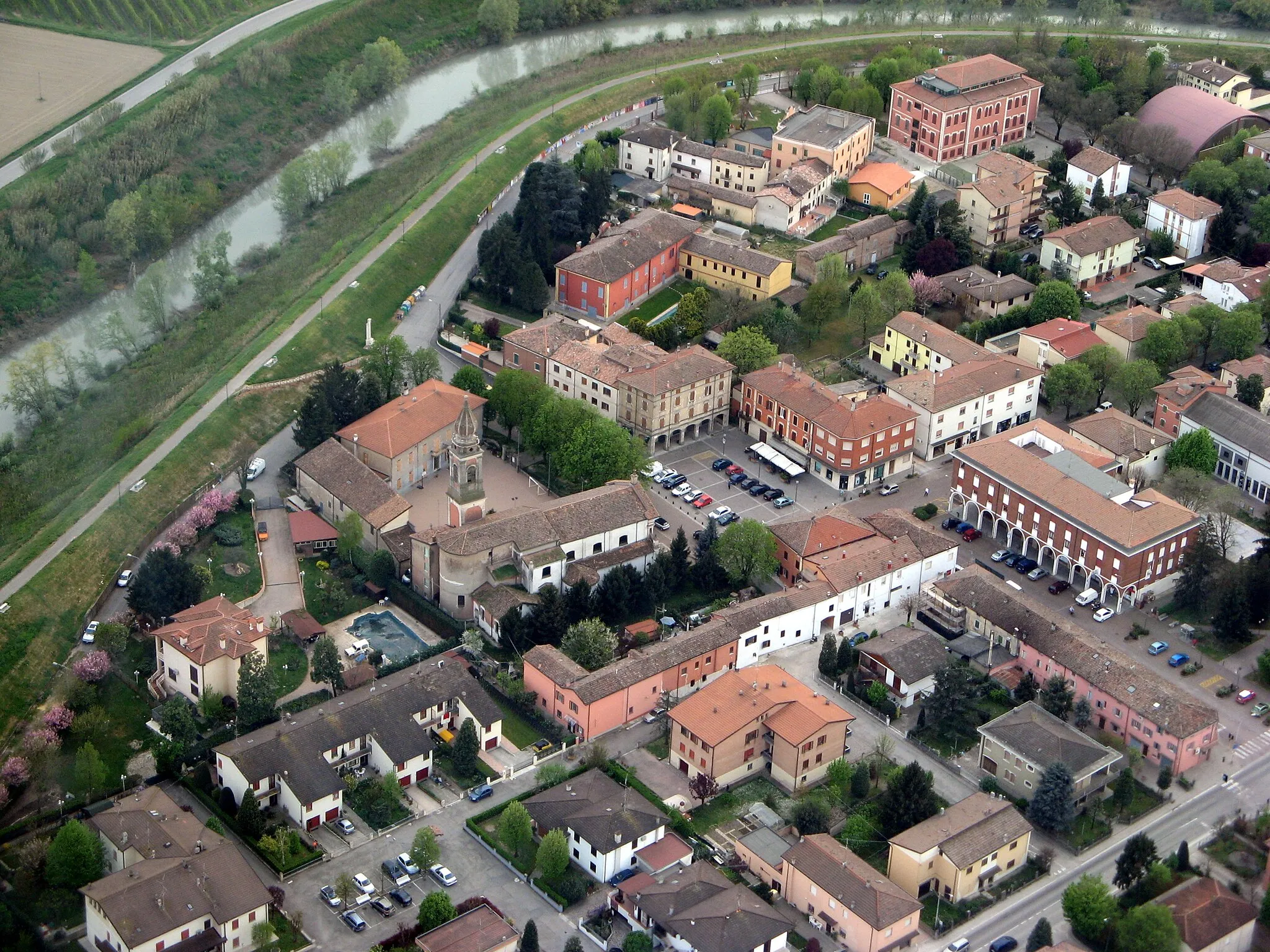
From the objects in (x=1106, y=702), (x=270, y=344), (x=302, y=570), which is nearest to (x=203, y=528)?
(x=302, y=570)

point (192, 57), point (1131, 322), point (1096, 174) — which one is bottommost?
point (1131, 322)

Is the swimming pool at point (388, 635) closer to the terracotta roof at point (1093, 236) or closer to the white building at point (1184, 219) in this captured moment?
the terracotta roof at point (1093, 236)

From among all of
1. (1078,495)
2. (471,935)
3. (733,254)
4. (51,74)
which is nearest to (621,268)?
(733,254)

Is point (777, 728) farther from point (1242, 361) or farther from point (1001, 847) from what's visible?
point (1242, 361)

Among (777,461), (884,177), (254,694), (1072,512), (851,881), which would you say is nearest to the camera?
(851,881)

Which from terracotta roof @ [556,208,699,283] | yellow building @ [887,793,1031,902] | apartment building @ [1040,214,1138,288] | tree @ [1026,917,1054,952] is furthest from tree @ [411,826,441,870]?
apartment building @ [1040,214,1138,288]

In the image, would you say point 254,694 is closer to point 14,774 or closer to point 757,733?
point 14,774

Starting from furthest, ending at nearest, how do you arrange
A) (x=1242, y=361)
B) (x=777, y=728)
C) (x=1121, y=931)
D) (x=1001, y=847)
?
(x=1242, y=361), (x=777, y=728), (x=1001, y=847), (x=1121, y=931)
